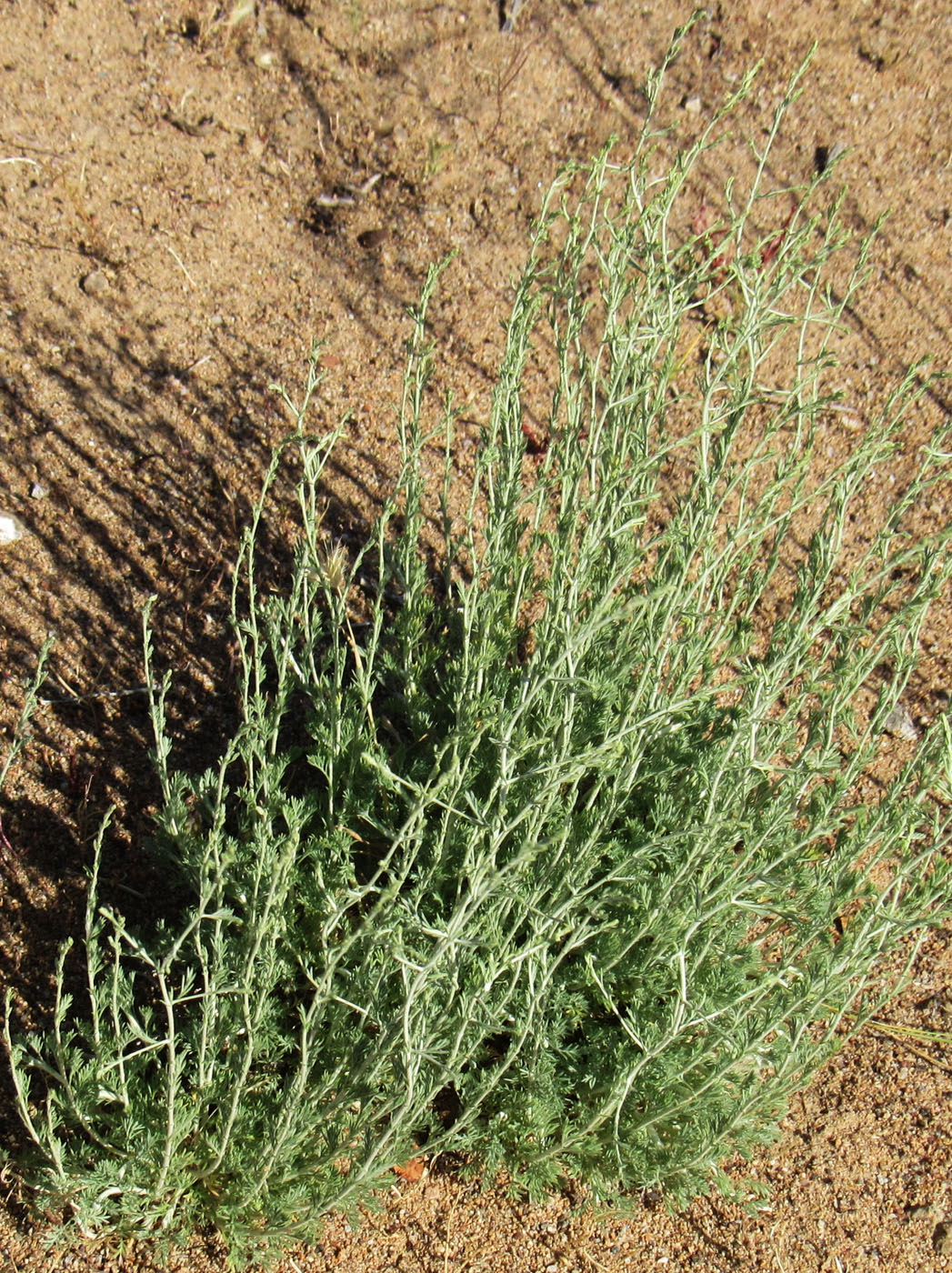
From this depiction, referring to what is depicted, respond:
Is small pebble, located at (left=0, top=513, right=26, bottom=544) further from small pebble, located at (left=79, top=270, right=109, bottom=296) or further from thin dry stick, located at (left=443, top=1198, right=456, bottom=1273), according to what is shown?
thin dry stick, located at (left=443, top=1198, right=456, bottom=1273)

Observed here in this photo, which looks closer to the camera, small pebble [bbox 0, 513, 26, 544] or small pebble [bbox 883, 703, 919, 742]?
small pebble [bbox 0, 513, 26, 544]

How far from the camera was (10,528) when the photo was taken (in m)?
3.38

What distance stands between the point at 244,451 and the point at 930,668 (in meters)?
2.39

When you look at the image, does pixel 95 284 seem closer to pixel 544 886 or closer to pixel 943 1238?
pixel 544 886

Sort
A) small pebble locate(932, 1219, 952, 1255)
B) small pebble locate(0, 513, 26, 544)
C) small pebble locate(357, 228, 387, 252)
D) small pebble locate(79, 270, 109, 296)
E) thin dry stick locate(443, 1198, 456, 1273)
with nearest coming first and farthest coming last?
1. thin dry stick locate(443, 1198, 456, 1273)
2. small pebble locate(932, 1219, 952, 1255)
3. small pebble locate(0, 513, 26, 544)
4. small pebble locate(79, 270, 109, 296)
5. small pebble locate(357, 228, 387, 252)

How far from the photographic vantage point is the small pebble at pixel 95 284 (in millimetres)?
3969

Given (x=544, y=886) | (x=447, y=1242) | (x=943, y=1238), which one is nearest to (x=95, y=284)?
(x=544, y=886)

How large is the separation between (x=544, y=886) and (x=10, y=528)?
2.15m

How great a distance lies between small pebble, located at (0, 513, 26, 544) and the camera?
3.37m

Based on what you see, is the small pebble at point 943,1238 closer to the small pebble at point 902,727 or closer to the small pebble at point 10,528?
the small pebble at point 902,727

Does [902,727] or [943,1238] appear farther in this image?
[902,727]

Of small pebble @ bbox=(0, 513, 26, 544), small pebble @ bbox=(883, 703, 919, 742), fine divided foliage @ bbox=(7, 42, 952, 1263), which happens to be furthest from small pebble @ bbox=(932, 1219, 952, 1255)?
small pebble @ bbox=(0, 513, 26, 544)

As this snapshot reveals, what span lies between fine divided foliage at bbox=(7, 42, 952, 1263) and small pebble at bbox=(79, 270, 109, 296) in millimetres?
1886

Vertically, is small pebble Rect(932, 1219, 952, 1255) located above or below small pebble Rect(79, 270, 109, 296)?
below
